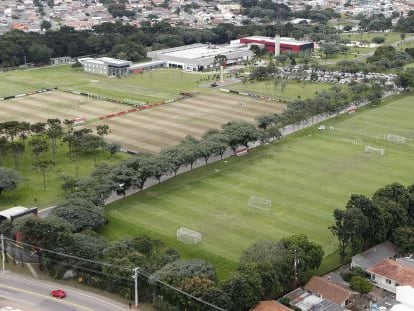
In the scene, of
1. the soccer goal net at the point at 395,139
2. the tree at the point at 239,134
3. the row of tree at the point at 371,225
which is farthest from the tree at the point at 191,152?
the soccer goal net at the point at 395,139

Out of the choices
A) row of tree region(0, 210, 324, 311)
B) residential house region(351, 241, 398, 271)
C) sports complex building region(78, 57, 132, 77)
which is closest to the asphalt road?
row of tree region(0, 210, 324, 311)

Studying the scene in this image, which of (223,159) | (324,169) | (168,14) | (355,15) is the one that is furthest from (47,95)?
(355,15)

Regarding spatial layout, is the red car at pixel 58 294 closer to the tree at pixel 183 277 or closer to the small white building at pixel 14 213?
the tree at pixel 183 277

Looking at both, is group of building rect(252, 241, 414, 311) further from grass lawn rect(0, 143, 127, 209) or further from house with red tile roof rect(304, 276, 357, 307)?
grass lawn rect(0, 143, 127, 209)

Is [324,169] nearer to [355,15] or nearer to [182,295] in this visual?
[182,295]

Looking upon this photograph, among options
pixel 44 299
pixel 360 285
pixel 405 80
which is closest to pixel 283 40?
pixel 405 80

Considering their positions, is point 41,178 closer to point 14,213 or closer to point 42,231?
point 14,213
